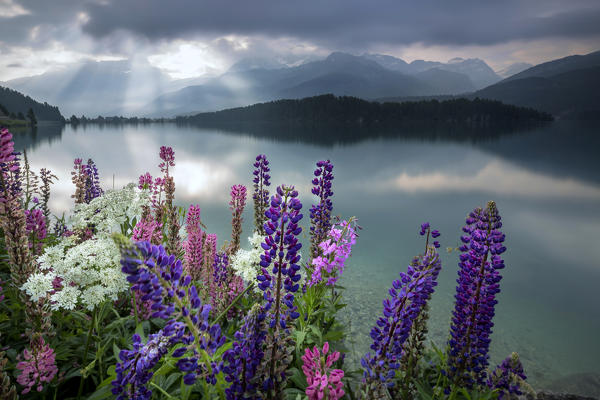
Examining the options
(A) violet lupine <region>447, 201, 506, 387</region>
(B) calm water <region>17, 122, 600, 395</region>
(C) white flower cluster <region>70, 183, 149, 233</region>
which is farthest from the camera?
(B) calm water <region>17, 122, 600, 395</region>

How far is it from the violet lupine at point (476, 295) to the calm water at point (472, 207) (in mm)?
6909

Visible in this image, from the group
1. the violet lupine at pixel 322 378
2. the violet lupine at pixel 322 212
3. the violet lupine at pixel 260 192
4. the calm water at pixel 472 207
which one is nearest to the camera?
the violet lupine at pixel 322 378

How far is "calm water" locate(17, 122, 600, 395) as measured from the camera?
1336cm

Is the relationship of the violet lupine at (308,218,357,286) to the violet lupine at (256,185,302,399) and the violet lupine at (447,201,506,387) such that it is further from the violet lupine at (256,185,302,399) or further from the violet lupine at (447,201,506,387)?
the violet lupine at (256,185,302,399)

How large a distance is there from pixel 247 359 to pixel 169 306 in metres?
0.74

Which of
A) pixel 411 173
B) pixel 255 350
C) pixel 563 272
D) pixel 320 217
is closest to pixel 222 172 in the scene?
pixel 411 173

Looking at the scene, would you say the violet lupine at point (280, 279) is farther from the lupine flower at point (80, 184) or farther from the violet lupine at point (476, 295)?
the lupine flower at point (80, 184)

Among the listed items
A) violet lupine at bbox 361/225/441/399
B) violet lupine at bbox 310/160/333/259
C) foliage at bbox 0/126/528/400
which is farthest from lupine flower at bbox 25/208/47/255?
violet lupine at bbox 361/225/441/399

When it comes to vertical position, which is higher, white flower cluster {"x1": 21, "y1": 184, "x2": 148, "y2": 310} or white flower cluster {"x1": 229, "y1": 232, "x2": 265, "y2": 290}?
white flower cluster {"x1": 21, "y1": 184, "x2": 148, "y2": 310}

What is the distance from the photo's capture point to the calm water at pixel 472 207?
43.8 ft

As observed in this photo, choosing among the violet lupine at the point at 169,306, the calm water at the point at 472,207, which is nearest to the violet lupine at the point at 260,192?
the violet lupine at the point at 169,306

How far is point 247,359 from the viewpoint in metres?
2.30

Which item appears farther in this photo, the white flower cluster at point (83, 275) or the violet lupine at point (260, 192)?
the violet lupine at point (260, 192)

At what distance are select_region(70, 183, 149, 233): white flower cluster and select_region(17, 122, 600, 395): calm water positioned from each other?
9110 mm
